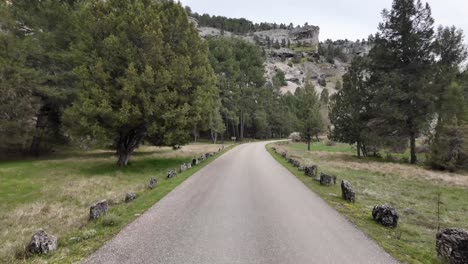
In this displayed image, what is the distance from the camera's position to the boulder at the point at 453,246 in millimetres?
5180

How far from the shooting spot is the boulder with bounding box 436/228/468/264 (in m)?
5.18

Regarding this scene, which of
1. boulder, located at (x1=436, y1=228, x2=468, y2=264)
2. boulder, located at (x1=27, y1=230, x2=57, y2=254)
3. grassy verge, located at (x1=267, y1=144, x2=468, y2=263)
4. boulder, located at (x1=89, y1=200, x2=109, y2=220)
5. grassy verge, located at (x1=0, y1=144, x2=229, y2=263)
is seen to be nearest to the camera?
boulder, located at (x1=436, y1=228, x2=468, y2=264)

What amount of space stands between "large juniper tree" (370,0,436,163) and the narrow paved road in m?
22.9

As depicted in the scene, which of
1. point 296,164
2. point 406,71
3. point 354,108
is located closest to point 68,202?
point 296,164

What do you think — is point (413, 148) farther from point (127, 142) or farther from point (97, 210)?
point (97, 210)

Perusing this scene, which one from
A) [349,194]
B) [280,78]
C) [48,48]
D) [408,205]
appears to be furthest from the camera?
[280,78]

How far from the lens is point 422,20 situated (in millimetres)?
28906

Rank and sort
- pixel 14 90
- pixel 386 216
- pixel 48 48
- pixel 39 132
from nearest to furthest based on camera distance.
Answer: pixel 386 216 → pixel 14 90 → pixel 39 132 → pixel 48 48

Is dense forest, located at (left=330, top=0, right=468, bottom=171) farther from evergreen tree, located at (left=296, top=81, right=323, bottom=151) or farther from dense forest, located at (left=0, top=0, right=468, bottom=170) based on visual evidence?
evergreen tree, located at (left=296, top=81, right=323, bottom=151)

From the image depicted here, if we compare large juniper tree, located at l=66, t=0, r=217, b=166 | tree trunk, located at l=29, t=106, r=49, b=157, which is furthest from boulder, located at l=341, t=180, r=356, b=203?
tree trunk, located at l=29, t=106, r=49, b=157

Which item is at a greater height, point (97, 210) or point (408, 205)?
point (97, 210)

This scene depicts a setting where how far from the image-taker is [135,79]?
1911 centimetres

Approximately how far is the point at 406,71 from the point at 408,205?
23.7 meters

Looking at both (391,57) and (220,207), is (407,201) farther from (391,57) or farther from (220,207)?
(391,57)
